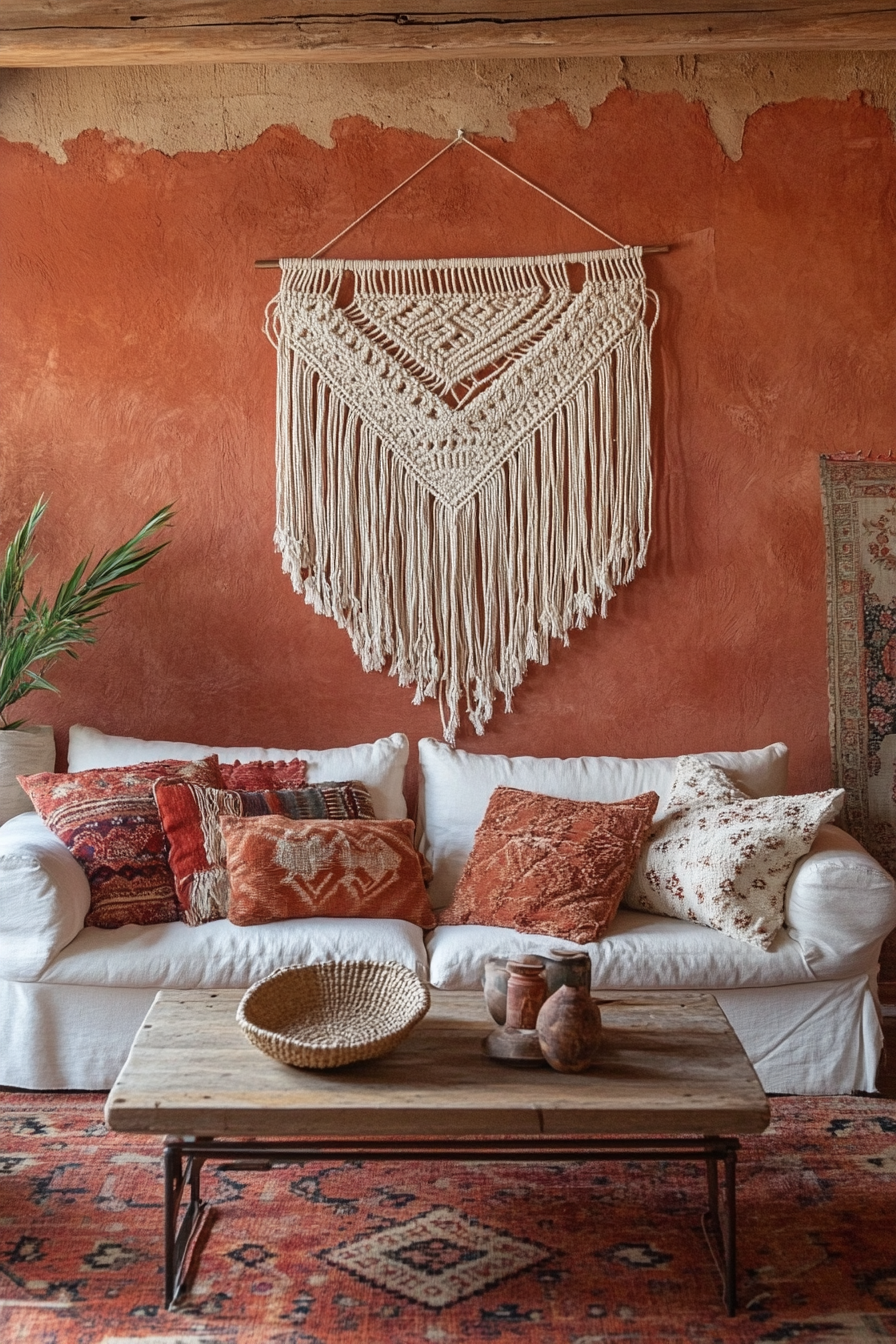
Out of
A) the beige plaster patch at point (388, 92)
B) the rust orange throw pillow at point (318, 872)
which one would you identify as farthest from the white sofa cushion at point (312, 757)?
the beige plaster patch at point (388, 92)

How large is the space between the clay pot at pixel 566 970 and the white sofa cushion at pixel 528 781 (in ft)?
3.73

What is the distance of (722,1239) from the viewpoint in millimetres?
2061

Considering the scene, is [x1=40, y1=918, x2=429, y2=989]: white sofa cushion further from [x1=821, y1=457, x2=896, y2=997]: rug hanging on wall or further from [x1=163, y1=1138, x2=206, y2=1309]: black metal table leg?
[x1=821, y1=457, x2=896, y2=997]: rug hanging on wall

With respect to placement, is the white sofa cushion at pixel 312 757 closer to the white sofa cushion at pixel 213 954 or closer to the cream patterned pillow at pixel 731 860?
the white sofa cushion at pixel 213 954

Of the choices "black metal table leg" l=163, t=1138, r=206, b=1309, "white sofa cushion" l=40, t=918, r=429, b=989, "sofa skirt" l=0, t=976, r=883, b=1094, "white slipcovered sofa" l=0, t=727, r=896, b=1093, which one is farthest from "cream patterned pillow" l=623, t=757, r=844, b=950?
"black metal table leg" l=163, t=1138, r=206, b=1309

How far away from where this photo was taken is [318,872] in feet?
9.27

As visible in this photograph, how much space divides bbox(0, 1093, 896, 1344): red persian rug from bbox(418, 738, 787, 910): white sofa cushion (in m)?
0.95

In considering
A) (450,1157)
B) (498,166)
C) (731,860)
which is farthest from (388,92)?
(450,1157)

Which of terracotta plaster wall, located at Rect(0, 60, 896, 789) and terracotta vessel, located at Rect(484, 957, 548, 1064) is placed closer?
terracotta vessel, located at Rect(484, 957, 548, 1064)

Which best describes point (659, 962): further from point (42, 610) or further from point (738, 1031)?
point (42, 610)

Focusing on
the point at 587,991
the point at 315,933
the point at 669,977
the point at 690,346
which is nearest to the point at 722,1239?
the point at 587,991

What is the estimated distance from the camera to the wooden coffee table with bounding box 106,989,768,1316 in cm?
180

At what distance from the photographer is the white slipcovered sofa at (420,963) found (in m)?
2.68

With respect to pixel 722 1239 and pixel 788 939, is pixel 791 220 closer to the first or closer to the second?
pixel 788 939
